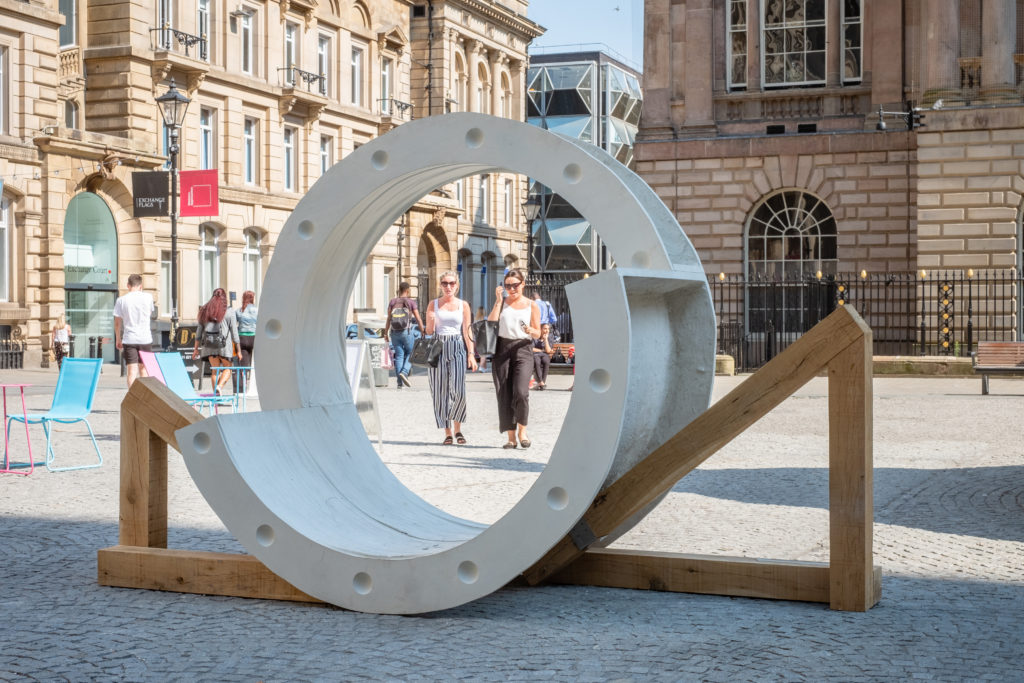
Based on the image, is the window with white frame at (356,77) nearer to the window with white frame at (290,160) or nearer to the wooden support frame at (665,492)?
the window with white frame at (290,160)

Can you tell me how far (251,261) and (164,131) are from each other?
235 inches

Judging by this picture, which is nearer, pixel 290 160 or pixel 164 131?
pixel 164 131

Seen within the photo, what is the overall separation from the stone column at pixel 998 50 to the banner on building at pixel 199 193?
1666 cm

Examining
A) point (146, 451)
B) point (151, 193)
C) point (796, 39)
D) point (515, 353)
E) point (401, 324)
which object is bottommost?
point (146, 451)

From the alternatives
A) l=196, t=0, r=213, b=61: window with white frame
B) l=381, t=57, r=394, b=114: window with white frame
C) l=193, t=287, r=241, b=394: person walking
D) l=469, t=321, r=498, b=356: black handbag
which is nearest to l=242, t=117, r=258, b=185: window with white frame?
l=196, t=0, r=213, b=61: window with white frame

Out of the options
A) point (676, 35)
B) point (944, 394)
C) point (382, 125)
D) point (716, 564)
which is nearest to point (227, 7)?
point (382, 125)

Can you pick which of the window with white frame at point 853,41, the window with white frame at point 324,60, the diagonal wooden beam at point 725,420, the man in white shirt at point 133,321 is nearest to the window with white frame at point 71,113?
the window with white frame at point 324,60

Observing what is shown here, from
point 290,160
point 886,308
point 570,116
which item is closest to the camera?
point 886,308

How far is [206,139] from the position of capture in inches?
1542

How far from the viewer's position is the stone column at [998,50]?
91.8 ft

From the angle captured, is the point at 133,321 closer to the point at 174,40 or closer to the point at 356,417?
the point at 356,417

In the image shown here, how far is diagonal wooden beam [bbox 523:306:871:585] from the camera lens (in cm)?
520

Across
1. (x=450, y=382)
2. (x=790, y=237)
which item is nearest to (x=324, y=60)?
(x=790, y=237)

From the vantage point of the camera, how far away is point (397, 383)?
970 inches
